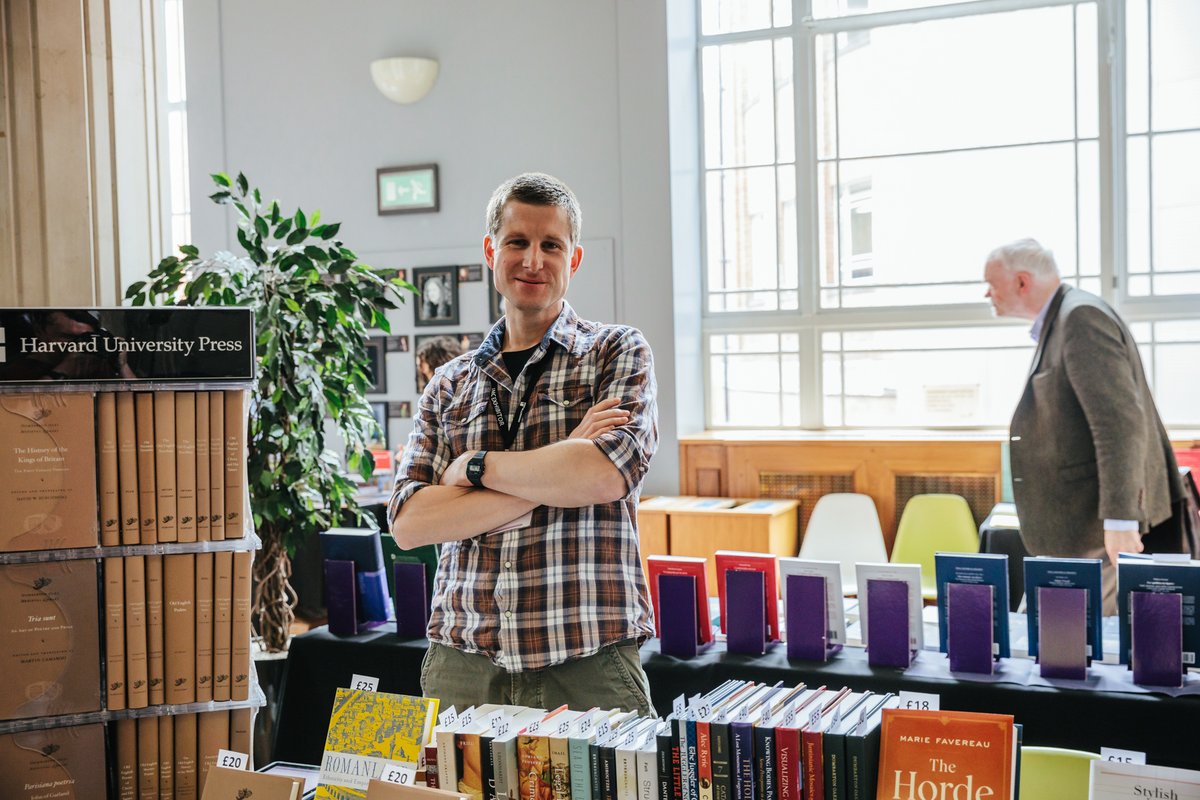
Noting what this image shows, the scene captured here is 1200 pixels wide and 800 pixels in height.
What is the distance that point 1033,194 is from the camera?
560 cm

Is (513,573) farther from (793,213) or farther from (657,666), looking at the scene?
(793,213)

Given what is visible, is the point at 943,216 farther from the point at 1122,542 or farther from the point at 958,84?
the point at 1122,542

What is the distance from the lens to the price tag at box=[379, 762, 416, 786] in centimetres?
152

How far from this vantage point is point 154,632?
181 cm

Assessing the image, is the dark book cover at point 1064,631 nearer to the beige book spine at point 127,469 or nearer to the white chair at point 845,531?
the beige book spine at point 127,469

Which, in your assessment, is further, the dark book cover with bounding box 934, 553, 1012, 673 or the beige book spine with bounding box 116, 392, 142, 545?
the dark book cover with bounding box 934, 553, 1012, 673

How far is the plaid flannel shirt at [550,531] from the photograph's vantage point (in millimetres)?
1901

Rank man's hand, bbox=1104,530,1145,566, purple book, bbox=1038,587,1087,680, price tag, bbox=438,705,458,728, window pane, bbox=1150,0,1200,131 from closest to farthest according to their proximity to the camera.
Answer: price tag, bbox=438,705,458,728
purple book, bbox=1038,587,1087,680
man's hand, bbox=1104,530,1145,566
window pane, bbox=1150,0,1200,131

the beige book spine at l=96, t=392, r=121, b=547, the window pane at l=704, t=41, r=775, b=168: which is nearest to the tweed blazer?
the beige book spine at l=96, t=392, r=121, b=547

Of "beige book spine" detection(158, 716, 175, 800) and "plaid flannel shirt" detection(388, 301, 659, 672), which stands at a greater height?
"plaid flannel shirt" detection(388, 301, 659, 672)

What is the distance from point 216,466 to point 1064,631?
179cm

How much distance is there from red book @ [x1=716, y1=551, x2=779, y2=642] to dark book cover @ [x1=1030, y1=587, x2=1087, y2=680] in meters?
0.61

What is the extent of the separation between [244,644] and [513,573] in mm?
488

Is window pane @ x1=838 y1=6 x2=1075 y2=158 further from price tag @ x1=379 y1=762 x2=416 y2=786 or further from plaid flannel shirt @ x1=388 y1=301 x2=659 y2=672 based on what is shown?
price tag @ x1=379 y1=762 x2=416 y2=786
